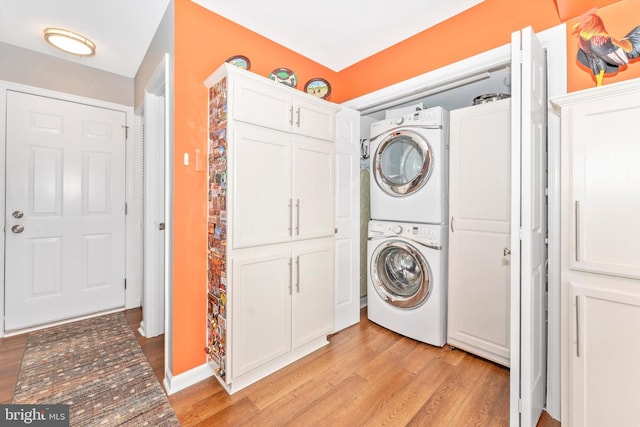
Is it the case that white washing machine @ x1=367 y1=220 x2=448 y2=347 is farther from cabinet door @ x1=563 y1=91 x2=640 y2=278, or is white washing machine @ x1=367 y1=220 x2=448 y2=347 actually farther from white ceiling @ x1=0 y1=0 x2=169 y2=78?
white ceiling @ x1=0 y1=0 x2=169 y2=78

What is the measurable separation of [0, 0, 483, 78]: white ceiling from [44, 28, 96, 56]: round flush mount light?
5cm

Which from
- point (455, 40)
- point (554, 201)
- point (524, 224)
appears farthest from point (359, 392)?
point (455, 40)

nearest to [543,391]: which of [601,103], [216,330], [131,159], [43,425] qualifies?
[601,103]

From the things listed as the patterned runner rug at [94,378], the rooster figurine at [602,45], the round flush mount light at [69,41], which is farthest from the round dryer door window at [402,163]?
the round flush mount light at [69,41]

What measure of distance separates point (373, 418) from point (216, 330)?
3.52 ft

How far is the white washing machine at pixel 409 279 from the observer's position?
225 cm

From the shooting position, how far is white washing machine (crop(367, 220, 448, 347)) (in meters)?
2.25

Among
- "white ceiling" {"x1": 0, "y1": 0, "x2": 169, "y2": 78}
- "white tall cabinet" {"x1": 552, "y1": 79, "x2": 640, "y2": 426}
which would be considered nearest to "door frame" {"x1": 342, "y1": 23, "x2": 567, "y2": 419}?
"white tall cabinet" {"x1": 552, "y1": 79, "x2": 640, "y2": 426}

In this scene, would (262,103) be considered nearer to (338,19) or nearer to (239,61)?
(239,61)

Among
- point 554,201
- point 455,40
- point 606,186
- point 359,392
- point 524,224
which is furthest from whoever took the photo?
point 455,40

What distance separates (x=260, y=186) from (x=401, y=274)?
→ 5.18 ft

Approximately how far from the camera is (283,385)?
1.80 m

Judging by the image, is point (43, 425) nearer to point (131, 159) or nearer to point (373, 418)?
point (373, 418)

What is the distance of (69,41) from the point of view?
2.24 m
